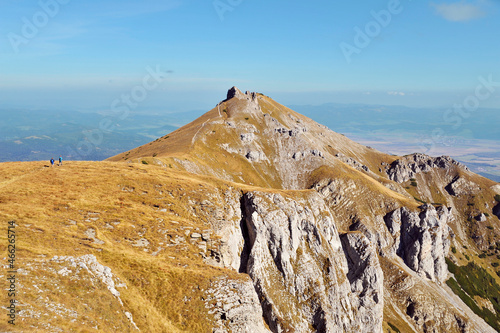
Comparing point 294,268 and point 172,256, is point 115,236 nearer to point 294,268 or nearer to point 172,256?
point 172,256

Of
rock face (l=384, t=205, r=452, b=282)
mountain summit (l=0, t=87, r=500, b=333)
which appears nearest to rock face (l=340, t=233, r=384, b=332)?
mountain summit (l=0, t=87, r=500, b=333)

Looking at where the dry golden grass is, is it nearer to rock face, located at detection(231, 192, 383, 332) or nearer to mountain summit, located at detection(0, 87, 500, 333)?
mountain summit, located at detection(0, 87, 500, 333)

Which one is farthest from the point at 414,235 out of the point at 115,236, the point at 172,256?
the point at 115,236

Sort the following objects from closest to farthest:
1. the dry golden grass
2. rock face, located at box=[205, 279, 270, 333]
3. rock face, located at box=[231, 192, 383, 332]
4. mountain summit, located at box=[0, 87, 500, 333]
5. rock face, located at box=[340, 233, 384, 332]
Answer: mountain summit, located at box=[0, 87, 500, 333] < the dry golden grass < rock face, located at box=[205, 279, 270, 333] < rock face, located at box=[231, 192, 383, 332] < rock face, located at box=[340, 233, 384, 332]

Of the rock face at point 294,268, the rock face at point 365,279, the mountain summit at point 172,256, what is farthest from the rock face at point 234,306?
the rock face at point 365,279

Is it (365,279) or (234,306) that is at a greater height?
(234,306)

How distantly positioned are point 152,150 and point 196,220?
138455mm

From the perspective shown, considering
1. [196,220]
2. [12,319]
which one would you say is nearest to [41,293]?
[12,319]

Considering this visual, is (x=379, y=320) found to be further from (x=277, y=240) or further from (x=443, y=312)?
(x=277, y=240)

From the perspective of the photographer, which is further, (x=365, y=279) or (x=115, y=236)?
(x=365, y=279)

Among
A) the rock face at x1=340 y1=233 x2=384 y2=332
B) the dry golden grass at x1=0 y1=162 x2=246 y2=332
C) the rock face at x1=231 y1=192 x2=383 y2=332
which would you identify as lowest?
the rock face at x1=340 y1=233 x2=384 y2=332

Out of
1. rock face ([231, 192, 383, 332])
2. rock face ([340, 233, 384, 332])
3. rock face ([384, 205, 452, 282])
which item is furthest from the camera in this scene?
rock face ([384, 205, 452, 282])

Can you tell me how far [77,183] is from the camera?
198 ft

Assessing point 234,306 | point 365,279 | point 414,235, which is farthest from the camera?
point 414,235
